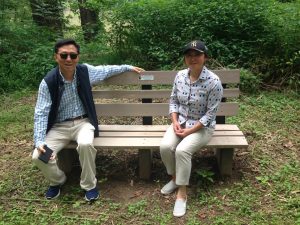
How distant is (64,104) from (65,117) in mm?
139

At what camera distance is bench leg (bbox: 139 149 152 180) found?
3873mm

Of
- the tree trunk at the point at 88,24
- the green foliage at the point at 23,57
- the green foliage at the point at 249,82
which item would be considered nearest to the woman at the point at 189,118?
the green foliage at the point at 249,82

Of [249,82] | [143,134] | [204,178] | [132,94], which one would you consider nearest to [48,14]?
[249,82]

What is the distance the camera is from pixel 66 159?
413cm

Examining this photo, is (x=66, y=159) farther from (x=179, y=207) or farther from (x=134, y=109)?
(x=179, y=207)

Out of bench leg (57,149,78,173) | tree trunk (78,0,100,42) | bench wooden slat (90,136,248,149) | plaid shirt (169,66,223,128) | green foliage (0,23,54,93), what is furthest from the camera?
tree trunk (78,0,100,42)

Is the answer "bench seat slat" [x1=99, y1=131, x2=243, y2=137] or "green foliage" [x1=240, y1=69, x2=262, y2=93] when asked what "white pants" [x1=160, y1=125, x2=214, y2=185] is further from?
"green foliage" [x1=240, y1=69, x2=262, y2=93]

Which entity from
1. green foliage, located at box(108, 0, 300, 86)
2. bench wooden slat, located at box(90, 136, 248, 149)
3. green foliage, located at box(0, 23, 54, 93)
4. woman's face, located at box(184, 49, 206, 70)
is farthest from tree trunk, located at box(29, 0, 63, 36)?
woman's face, located at box(184, 49, 206, 70)

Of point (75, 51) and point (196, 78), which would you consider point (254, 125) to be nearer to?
point (196, 78)

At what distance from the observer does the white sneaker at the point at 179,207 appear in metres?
3.41

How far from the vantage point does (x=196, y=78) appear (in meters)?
3.61

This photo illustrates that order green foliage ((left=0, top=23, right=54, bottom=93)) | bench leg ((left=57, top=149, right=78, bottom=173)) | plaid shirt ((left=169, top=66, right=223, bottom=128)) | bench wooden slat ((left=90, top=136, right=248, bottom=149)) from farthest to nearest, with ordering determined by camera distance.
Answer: green foliage ((left=0, top=23, right=54, bottom=93)) → bench leg ((left=57, top=149, right=78, bottom=173)) → bench wooden slat ((left=90, top=136, right=248, bottom=149)) → plaid shirt ((left=169, top=66, right=223, bottom=128))

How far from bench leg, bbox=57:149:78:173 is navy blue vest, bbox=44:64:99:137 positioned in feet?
1.26

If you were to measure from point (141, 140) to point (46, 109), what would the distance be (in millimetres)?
999
